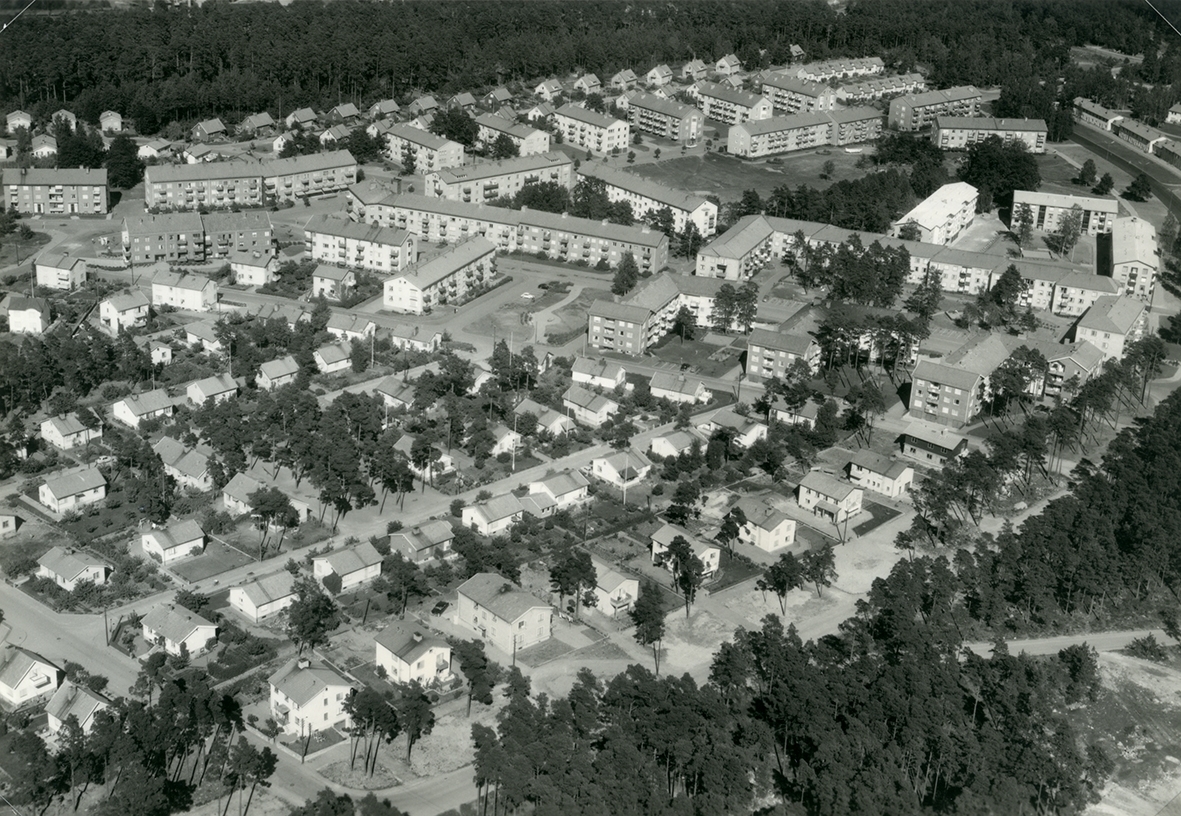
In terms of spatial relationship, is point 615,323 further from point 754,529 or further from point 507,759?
point 507,759

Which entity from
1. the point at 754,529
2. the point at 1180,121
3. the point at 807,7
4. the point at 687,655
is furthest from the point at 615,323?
the point at 807,7

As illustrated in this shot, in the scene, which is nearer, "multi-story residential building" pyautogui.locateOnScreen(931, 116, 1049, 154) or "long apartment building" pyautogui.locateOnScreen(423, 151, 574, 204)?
"long apartment building" pyautogui.locateOnScreen(423, 151, 574, 204)

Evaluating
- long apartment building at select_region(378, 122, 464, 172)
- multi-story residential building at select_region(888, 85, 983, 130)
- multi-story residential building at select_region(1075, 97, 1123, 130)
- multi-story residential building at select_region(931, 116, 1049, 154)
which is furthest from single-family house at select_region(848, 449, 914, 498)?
multi-story residential building at select_region(1075, 97, 1123, 130)

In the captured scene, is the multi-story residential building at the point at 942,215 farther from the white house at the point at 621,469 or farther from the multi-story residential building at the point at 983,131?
the white house at the point at 621,469

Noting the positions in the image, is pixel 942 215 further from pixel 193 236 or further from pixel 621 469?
pixel 193 236

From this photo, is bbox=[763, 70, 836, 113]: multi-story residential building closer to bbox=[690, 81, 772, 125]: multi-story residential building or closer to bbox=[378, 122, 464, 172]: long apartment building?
bbox=[690, 81, 772, 125]: multi-story residential building

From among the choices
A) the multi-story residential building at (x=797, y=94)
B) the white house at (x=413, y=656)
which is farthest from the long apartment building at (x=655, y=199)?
the white house at (x=413, y=656)
